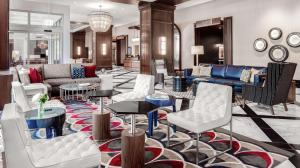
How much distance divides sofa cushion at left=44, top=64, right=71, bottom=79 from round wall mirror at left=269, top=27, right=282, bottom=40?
7.56 m

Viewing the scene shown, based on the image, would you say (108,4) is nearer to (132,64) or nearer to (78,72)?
(78,72)

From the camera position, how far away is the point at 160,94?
12.5ft

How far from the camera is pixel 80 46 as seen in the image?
23.5 meters

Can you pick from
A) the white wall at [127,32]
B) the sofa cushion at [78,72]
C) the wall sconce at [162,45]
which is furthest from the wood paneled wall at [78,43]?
the sofa cushion at [78,72]

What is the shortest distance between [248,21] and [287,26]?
1532 millimetres

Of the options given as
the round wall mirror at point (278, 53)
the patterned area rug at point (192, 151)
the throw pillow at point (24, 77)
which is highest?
the round wall mirror at point (278, 53)

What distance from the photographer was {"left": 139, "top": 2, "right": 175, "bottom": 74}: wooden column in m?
10.1

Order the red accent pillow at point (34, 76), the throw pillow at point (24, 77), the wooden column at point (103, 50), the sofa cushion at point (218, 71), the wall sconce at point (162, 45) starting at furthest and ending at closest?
the wooden column at point (103, 50), the wall sconce at point (162, 45), the sofa cushion at point (218, 71), the red accent pillow at point (34, 76), the throw pillow at point (24, 77)

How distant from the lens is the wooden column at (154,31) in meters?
10.1

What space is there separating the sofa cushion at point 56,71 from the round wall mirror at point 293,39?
7.83 meters

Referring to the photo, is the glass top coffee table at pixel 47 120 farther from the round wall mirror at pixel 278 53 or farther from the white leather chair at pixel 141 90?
the round wall mirror at pixel 278 53

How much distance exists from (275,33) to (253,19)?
3.58ft

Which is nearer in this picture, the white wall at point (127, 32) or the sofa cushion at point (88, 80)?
the sofa cushion at point (88, 80)

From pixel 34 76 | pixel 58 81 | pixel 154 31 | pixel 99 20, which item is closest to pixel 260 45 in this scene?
pixel 154 31
